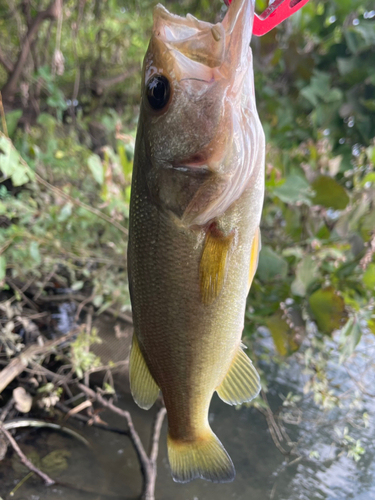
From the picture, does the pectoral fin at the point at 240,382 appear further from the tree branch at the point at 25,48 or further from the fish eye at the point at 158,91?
the tree branch at the point at 25,48

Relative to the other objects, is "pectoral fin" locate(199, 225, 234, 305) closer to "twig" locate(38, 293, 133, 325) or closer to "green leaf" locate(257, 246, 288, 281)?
"green leaf" locate(257, 246, 288, 281)

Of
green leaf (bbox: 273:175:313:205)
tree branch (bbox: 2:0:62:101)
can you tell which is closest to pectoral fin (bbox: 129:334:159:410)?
green leaf (bbox: 273:175:313:205)

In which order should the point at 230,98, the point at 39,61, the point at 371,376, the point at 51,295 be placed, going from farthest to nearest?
the point at 39,61
the point at 51,295
the point at 371,376
the point at 230,98

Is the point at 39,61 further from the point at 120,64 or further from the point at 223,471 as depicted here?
the point at 223,471

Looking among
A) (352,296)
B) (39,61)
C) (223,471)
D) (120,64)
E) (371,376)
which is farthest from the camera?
(120,64)

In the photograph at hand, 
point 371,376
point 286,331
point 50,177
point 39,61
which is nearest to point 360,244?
point 286,331

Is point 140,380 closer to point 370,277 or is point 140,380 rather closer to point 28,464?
point 370,277
